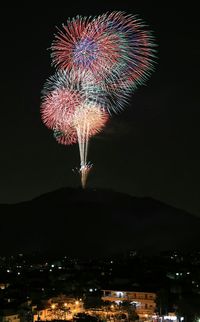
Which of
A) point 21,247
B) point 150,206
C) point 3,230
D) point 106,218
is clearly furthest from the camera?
point 150,206

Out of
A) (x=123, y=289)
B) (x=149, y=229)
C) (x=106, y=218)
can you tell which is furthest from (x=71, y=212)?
(x=123, y=289)

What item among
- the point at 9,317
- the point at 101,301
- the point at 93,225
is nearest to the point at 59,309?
the point at 101,301

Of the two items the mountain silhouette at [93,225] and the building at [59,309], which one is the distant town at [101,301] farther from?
the mountain silhouette at [93,225]

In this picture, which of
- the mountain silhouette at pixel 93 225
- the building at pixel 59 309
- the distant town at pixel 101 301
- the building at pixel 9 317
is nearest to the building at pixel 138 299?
the distant town at pixel 101 301

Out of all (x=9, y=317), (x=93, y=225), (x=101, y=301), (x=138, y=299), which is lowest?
(x=9, y=317)

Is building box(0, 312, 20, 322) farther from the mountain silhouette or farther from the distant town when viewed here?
the mountain silhouette

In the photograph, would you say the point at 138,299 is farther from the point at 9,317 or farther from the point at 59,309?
the point at 9,317

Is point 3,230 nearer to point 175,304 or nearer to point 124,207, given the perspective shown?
point 124,207
